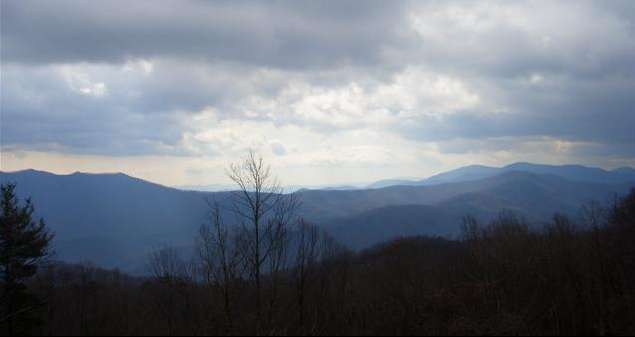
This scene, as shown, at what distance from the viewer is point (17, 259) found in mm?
25312

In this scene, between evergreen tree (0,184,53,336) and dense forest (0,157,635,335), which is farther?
evergreen tree (0,184,53,336)

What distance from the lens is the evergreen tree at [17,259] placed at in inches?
930

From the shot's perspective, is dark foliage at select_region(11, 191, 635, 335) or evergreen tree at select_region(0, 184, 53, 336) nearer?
dark foliage at select_region(11, 191, 635, 335)

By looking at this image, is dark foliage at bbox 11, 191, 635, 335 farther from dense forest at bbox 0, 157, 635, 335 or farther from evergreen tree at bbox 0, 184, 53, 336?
evergreen tree at bbox 0, 184, 53, 336

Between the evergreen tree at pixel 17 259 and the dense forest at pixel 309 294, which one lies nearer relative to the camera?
the dense forest at pixel 309 294

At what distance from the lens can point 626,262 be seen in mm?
26484

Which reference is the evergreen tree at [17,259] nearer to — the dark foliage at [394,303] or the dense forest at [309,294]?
the dense forest at [309,294]

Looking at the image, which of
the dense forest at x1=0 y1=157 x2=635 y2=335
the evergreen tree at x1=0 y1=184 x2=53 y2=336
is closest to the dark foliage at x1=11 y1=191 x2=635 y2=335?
the dense forest at x1=0 y1=157 x2=635 y2=335

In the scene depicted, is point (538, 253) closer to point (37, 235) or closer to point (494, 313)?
point (494, 313)

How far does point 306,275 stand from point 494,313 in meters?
7.04

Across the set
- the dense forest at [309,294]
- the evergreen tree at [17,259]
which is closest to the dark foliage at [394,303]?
the dense forest at [309,294]

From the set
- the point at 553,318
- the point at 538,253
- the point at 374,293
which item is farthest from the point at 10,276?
the point at 538,253

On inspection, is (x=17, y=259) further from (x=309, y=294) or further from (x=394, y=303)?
(x=394, y=303)

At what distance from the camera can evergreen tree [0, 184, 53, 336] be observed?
23609mm
